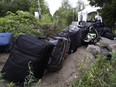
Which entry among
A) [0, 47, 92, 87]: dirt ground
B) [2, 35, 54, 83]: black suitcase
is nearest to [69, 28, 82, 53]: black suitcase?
[0, 47, 92, 87]: dirt ground

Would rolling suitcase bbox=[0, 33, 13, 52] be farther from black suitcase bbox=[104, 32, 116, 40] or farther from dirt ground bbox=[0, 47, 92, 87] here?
black suitcase bbox=[104, 32, 116, 40]

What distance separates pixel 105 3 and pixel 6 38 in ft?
23.6

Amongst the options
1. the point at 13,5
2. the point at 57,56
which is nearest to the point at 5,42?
the point at 57,56

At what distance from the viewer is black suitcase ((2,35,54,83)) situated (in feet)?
14.0

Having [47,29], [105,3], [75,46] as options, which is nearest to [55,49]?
[75,46]

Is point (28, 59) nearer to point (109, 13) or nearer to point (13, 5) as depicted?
point (109, 13)

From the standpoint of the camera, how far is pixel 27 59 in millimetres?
4324

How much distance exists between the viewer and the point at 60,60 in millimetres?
5035

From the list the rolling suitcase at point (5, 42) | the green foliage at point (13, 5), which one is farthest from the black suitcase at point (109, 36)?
the green foliage at point (13, 5)

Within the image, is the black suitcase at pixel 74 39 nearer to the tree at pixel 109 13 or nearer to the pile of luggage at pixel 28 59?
the pile of luggage at pixel 28 59

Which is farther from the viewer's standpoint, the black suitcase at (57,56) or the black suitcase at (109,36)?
the black suitcase at (109,36)

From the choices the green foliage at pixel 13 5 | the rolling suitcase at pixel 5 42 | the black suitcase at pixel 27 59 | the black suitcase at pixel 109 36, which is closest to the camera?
the black suitcase at pixel 27 59

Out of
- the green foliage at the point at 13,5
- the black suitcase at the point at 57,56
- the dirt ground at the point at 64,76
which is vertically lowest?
the dirt ground at the point at 64,76

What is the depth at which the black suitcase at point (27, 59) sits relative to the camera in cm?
426
